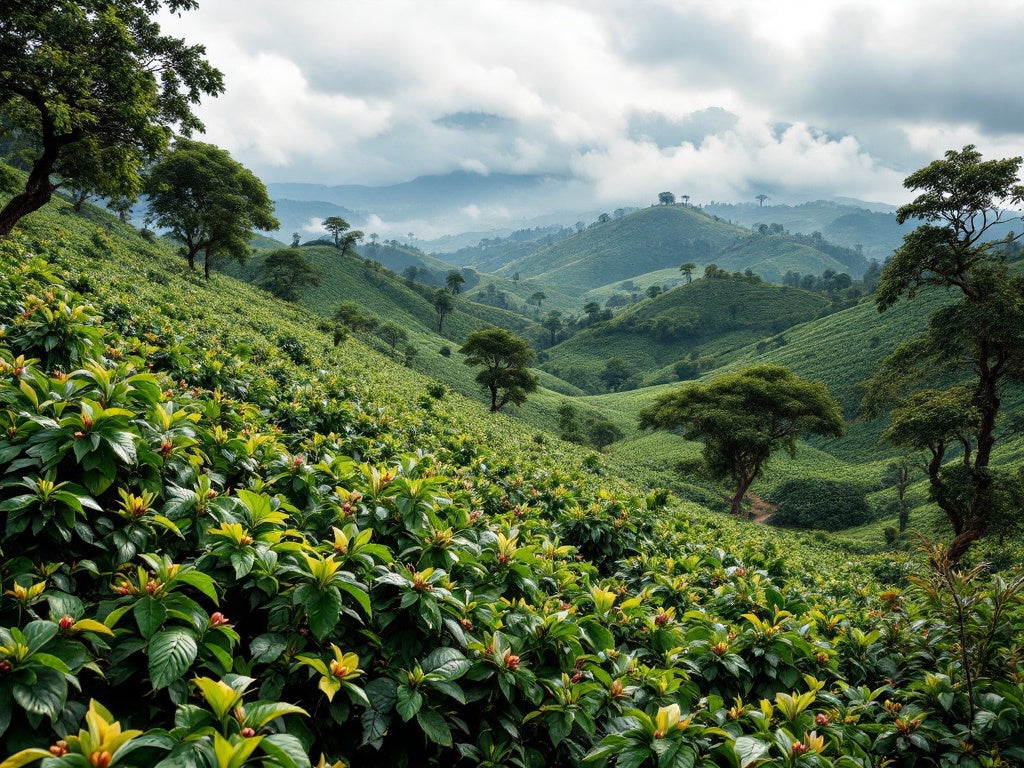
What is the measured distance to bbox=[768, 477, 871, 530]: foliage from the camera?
4109 cm

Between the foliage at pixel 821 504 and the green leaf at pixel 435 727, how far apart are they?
47.2 m

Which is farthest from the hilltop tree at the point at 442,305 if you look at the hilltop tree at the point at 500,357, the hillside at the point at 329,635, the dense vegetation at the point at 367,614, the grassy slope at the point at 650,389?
the hillside at the point at 329,635

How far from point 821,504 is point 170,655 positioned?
1970 inches

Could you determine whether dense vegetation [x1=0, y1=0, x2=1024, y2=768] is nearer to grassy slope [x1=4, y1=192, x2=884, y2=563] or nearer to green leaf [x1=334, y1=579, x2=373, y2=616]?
green leaf [x1=334, y1=579, x2=373, y2=616]

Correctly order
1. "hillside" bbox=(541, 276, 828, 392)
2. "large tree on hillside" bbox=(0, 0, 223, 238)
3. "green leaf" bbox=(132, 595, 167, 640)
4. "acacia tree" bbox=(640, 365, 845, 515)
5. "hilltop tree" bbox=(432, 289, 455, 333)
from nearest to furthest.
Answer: "green leaf" bbox=(132, 595, 167, 640) → "large tree on hillside" bbox=(0, 0, 223, 238) → "acacia tree" bbox=(640, 365, 845, 515) → "hilltop tree" bbox=(432, 289, 455, 333) → "hillside" bbox=(541, 276, 828, 392)

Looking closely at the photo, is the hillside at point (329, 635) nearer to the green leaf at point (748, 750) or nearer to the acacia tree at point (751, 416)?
the green leaf at point (748, 750)

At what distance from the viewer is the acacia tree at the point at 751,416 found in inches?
1256

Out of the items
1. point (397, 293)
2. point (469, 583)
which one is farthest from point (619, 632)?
point (397, 293)

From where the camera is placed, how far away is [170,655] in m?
2.25

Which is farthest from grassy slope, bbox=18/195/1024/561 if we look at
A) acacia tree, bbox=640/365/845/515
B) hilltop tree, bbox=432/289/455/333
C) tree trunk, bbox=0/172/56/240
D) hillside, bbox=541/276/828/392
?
hillside, bbox=541/276/828/392

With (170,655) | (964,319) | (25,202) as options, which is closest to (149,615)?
(170,655)

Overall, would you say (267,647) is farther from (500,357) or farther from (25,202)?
(500,357)

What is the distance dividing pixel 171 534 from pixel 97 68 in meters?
18.0

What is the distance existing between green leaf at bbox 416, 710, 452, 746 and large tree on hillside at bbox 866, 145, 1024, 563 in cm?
2023
